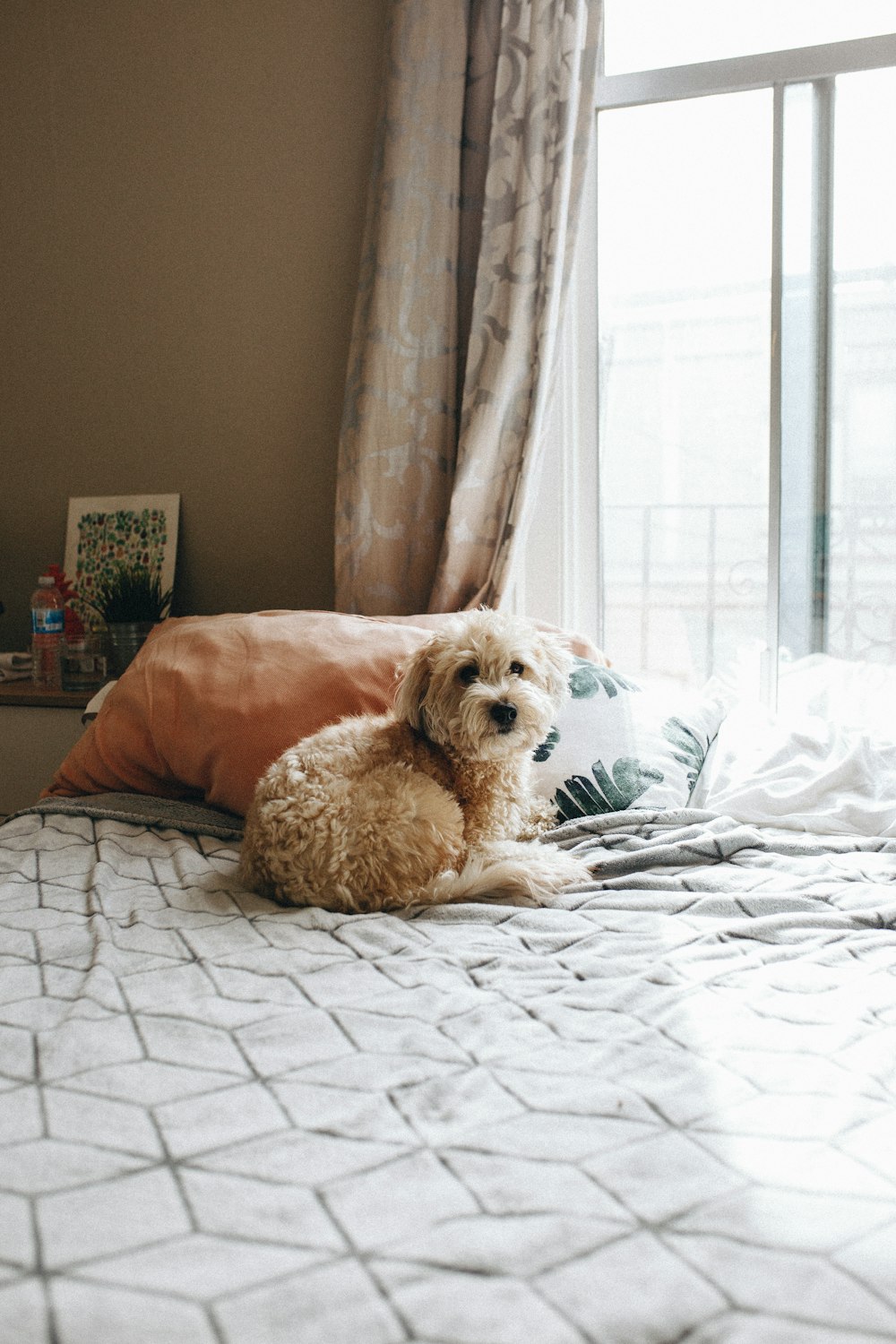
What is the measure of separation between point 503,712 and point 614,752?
1.19 feet

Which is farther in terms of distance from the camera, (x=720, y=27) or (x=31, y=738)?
(x=31, y=738)

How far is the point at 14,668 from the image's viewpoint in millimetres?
2818

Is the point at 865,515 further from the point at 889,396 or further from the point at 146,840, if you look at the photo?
the point at 146,840

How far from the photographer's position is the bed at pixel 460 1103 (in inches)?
26.5

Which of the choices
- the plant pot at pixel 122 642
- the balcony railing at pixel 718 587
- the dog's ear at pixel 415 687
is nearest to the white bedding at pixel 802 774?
the balcony railing at pixel 718 587

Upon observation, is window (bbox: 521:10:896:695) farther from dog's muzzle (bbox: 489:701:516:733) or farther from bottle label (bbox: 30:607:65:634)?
bottle label (bbox: 30:607:65:634)

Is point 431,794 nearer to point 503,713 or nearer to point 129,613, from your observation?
point 503,713

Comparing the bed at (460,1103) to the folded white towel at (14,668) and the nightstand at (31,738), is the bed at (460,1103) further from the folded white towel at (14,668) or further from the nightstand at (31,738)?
the folded white towel at (14,668)

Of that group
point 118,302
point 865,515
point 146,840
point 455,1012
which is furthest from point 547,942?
point 118,302

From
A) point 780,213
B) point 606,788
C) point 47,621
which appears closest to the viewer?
point 606,788

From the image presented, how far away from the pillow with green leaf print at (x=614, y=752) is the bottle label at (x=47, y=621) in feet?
5.04

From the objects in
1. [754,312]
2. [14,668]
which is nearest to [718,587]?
[754,312]

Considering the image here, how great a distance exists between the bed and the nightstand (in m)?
0.92

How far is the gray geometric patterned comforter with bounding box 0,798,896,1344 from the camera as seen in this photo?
0.67 metres
